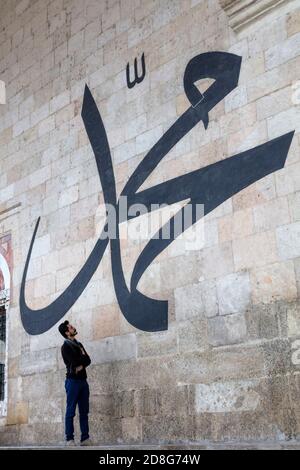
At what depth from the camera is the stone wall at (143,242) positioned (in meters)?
5.07

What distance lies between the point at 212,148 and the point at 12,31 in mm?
4404

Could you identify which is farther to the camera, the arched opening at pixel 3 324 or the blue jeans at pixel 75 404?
the arched opening at pixel 3 324

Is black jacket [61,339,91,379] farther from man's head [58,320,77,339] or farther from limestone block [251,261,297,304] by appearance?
limestone block [251,261,297,304]

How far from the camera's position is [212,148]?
577cm

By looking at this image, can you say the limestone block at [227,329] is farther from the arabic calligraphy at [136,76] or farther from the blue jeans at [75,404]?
the arabic calligraphy at [136,76]

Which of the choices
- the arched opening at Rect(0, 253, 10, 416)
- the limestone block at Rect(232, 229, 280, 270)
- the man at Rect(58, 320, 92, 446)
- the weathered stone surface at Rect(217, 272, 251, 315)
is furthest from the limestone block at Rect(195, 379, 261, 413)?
the arched opening at Rect(0, 253, 10, 416)

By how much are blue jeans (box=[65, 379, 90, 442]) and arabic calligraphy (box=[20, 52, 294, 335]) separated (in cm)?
75

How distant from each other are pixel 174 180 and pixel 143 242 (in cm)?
65

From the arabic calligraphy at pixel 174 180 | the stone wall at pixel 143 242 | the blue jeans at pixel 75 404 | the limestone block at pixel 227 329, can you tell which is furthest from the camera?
the blue jeans at pixel 75 404

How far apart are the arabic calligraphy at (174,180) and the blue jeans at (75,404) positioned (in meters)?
0.75

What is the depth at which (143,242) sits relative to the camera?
621 centimetres

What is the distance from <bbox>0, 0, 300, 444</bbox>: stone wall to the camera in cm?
507

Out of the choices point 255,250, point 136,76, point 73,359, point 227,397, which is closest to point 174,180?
point 255,250

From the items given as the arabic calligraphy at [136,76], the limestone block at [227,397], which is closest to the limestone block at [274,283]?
the limestone block at [227,397]
